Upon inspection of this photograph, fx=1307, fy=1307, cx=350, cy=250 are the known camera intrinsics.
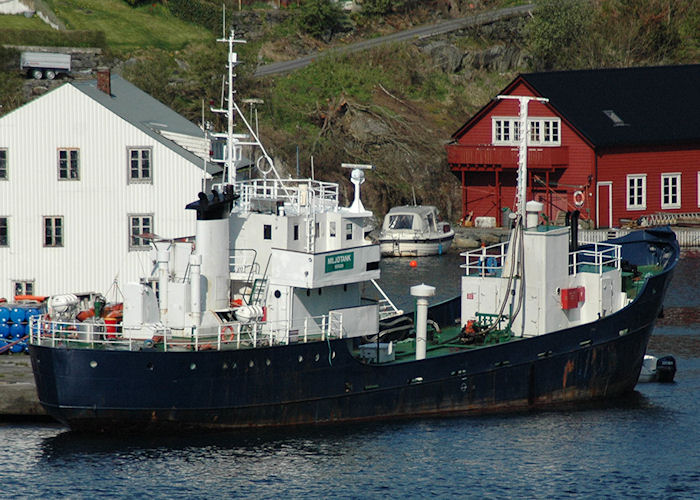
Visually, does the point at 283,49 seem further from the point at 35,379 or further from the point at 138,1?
the point at 35,379

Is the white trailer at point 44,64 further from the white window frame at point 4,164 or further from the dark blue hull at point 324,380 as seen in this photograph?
the dark blue hull at point 324,380

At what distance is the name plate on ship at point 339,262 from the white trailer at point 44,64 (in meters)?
42.8

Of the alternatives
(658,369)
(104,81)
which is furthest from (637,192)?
(104,81)

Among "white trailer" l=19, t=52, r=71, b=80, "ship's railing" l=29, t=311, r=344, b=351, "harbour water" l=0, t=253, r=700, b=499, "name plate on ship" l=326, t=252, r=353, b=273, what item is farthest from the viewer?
"white trailer" l=19, t=52, r=71, b=80

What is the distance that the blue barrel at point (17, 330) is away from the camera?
36875mm

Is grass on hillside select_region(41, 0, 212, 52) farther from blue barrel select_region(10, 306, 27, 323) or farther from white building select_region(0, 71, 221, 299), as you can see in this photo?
blue barrel select_region(10, 306, 27, 323)

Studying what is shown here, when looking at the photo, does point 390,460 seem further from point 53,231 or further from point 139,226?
point 53,231

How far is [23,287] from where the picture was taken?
143 ft

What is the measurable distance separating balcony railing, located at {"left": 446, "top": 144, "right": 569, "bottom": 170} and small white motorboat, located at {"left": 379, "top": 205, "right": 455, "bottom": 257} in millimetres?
4646

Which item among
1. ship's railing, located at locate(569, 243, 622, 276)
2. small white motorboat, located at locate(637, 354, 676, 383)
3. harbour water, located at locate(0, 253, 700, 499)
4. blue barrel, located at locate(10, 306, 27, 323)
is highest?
ship's railing, located at locate(569, 243, 622, 276)

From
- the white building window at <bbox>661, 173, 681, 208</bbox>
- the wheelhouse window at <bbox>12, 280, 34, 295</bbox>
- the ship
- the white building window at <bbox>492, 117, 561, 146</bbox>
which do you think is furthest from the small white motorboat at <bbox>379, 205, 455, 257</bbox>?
the ship

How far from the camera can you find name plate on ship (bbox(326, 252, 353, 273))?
3231 centimetres

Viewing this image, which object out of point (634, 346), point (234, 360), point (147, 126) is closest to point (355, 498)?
point (234, 360)

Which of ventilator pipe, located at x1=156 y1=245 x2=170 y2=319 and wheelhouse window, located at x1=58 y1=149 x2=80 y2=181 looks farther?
wheelhouse window, located at x1=58 y1=149 x2=80 y2=181
